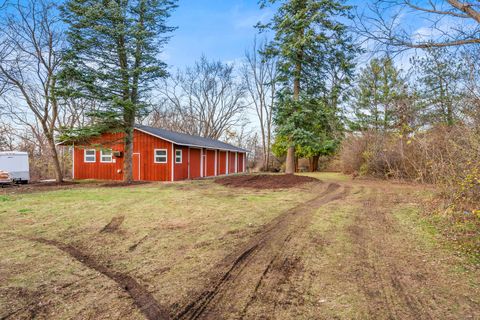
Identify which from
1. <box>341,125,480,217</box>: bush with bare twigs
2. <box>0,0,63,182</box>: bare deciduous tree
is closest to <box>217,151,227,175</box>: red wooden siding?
<box>341,125,480,217</box>: bush with bare twigs

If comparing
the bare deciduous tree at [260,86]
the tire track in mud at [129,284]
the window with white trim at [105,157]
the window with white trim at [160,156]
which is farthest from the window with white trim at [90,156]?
the bare deciduous tree at [260,86]

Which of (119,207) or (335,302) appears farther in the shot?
(119,207)

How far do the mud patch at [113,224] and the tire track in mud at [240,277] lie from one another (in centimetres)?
276

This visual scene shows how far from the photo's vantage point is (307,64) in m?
17.0

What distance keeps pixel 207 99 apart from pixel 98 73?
20.7 metres

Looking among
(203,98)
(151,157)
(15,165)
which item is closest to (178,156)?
(151,157)

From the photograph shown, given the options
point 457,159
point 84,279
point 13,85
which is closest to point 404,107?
point 457,159

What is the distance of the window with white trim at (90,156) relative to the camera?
18253mm

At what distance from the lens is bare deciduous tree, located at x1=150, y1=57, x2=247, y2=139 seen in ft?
109

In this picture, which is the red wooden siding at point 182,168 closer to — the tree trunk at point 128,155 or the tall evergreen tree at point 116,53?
the tree trunk at point 128,155

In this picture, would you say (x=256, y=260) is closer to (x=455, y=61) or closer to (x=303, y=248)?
(x=303, y=248)

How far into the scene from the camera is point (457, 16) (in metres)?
4.59

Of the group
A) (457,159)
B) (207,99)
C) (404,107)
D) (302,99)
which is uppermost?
(207,99)

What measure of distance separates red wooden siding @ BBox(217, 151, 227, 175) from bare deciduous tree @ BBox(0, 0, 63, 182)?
39.6 ft
